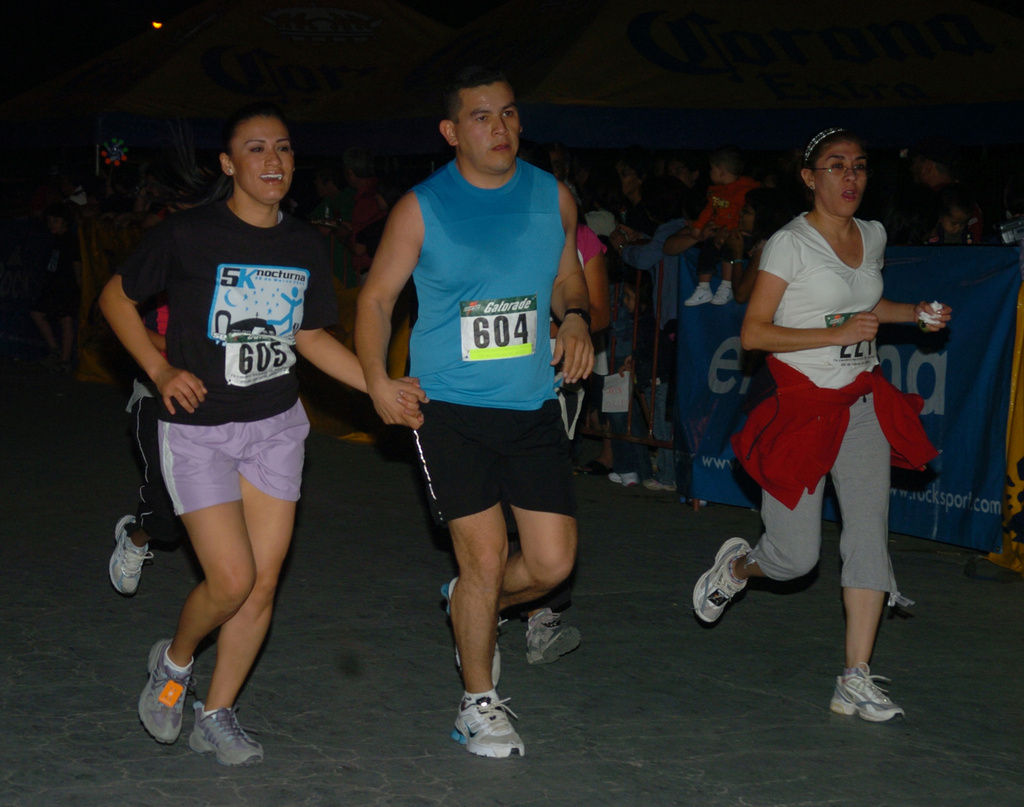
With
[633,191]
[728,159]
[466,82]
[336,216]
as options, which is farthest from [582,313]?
[336,216]

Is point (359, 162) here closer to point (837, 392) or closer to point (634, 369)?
point (634, 369)

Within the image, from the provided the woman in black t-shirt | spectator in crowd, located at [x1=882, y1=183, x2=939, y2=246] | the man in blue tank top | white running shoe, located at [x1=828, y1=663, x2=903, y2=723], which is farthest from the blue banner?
the woman in black t-shirt

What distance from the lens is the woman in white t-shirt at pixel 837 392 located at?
4922mm

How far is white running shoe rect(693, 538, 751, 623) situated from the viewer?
5680 mm

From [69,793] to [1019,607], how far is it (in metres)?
4.32

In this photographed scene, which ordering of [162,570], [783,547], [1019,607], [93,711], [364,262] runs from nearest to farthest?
1. [93,711]
2. [783,547]
3. [1019,607]
4. [162,570]
5. [364,262]

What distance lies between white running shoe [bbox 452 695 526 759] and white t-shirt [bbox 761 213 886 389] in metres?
1.69

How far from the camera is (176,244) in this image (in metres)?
4.27

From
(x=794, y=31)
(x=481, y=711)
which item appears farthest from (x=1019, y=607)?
(x=794, y=31)

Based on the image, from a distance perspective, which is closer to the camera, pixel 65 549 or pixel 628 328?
pixel 65 549

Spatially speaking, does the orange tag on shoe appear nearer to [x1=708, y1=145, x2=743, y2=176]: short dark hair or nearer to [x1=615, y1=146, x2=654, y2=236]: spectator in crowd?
[x1=708, y1=145, x2=743, y2=176]: short dark hair

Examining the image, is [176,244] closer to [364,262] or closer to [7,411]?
[364,262]

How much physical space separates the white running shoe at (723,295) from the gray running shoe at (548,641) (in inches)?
123

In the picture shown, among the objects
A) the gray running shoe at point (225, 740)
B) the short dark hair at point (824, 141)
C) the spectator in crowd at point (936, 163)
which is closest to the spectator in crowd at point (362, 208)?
the spectator in crowd at point (936, 163)
